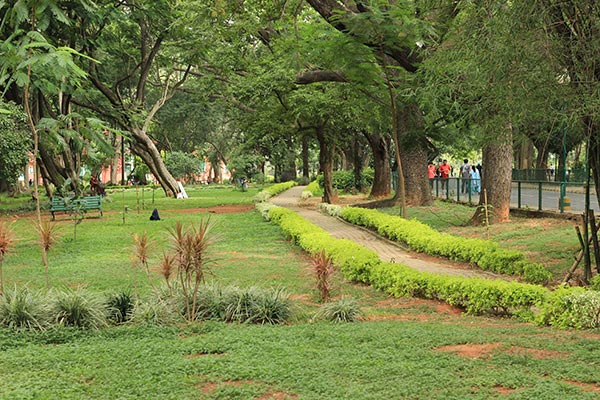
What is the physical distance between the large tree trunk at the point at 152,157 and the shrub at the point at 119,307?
2488cm

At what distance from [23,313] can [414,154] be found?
1606 cm

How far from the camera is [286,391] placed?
4.61 metres

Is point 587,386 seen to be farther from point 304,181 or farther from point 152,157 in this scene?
point 304,181

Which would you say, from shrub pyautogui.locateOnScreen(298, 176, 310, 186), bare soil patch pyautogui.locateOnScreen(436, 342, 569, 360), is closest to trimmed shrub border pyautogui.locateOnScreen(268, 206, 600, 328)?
bare soil patch pyautogui.locateOnScreen(436, 342, 569, 360)

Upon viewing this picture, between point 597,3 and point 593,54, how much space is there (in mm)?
583

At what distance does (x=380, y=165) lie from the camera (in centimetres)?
3158

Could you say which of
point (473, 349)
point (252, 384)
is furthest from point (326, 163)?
point (252, 384)

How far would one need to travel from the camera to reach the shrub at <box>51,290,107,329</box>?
674cm

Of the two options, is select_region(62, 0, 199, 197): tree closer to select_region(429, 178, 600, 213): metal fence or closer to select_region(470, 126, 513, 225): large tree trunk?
select_region(470, 126, 513, 225): large tree trunk

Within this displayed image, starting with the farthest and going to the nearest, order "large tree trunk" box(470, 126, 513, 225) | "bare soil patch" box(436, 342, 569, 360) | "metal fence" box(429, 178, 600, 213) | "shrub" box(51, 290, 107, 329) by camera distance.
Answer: "metal fence" box(429, 178, 600, 213), "large tree trunk" box(470, 126, 513, 225), "shrub" box(51, 290, 107, 329), "bare soil patch" box(436, 342, 569, 360)

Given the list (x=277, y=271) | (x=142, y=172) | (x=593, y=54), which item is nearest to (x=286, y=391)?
(x=593, y=54)

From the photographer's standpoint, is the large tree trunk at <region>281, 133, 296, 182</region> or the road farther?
the large tree trunk at <region>281, 133, 296, 182</region>

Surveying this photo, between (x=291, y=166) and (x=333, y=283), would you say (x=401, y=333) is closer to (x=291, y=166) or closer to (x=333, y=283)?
(x=333, y=283)

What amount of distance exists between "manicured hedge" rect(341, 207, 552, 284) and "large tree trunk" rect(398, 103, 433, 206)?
299 cm
